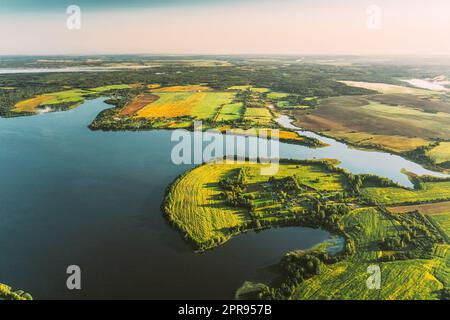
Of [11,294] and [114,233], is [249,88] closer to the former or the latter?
[114,233]

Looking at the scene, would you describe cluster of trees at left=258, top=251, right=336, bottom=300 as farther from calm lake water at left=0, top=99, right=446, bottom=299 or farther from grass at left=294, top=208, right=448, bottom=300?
calm lake water at left=0, top=99, right=446, bottom=299

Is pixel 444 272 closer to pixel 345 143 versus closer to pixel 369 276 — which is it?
pixel 369 276

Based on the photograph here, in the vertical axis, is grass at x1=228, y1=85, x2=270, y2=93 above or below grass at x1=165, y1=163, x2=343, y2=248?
above

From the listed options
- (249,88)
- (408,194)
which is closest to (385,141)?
(408,194)

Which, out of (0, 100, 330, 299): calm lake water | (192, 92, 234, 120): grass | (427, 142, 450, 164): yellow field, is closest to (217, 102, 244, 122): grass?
(192, 92, 234, 120): grass

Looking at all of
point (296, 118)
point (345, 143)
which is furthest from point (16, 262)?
point (296, 118)

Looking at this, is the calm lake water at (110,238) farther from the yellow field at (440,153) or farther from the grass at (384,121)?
the grass at (384,121)

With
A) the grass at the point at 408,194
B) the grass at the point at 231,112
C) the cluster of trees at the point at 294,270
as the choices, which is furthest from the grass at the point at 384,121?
the cluster of trees at the point at 294,270
